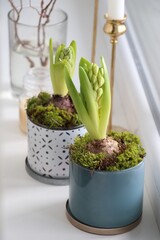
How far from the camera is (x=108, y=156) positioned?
1.09 m

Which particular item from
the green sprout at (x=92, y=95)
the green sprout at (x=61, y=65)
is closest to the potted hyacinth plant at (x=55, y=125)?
the green sprout at (x=61, y=65)

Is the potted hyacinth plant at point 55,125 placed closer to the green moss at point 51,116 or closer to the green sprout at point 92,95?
the green moss at point 51,116

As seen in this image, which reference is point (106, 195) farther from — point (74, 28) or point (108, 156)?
point (74, 28)

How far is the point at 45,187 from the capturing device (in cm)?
126

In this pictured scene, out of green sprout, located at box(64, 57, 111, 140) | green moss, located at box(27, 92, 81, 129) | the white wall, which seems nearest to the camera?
green sprout, located at box(64, 57, 111, 140)

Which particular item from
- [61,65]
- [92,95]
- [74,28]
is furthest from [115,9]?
[74,28]

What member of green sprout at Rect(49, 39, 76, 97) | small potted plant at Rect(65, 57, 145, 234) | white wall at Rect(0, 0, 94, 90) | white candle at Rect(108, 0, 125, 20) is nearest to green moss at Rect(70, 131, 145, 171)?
small potted plant at Rect(65, 57, 145, 234)

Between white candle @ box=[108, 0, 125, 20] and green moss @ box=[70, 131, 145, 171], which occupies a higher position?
white candle @ box=[108, 0, 125, 20]

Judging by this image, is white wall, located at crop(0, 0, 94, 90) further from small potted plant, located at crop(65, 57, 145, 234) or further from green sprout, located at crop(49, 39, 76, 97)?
small potted plant, located at crop(65, 57, 145, 234)

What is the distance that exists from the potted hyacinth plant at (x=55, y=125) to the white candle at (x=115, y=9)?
106 mm

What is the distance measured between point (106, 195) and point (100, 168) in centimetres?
4

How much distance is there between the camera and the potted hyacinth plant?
3.96 ft

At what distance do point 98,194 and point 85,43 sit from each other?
679 millimetres

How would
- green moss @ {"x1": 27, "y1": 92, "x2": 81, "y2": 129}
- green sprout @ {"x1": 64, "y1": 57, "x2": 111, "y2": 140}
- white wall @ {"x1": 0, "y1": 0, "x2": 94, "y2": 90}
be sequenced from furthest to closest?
white wall @ {"x1": 0, "y1": 0, "x2": 94, "y2": 90}
green moss @ {"x1": 27, "y1": 92, "x2": 81, "y2": 129}
green sprout @ {"x1": 64, "y1": 57, "x2": 111, "y2": 140}
